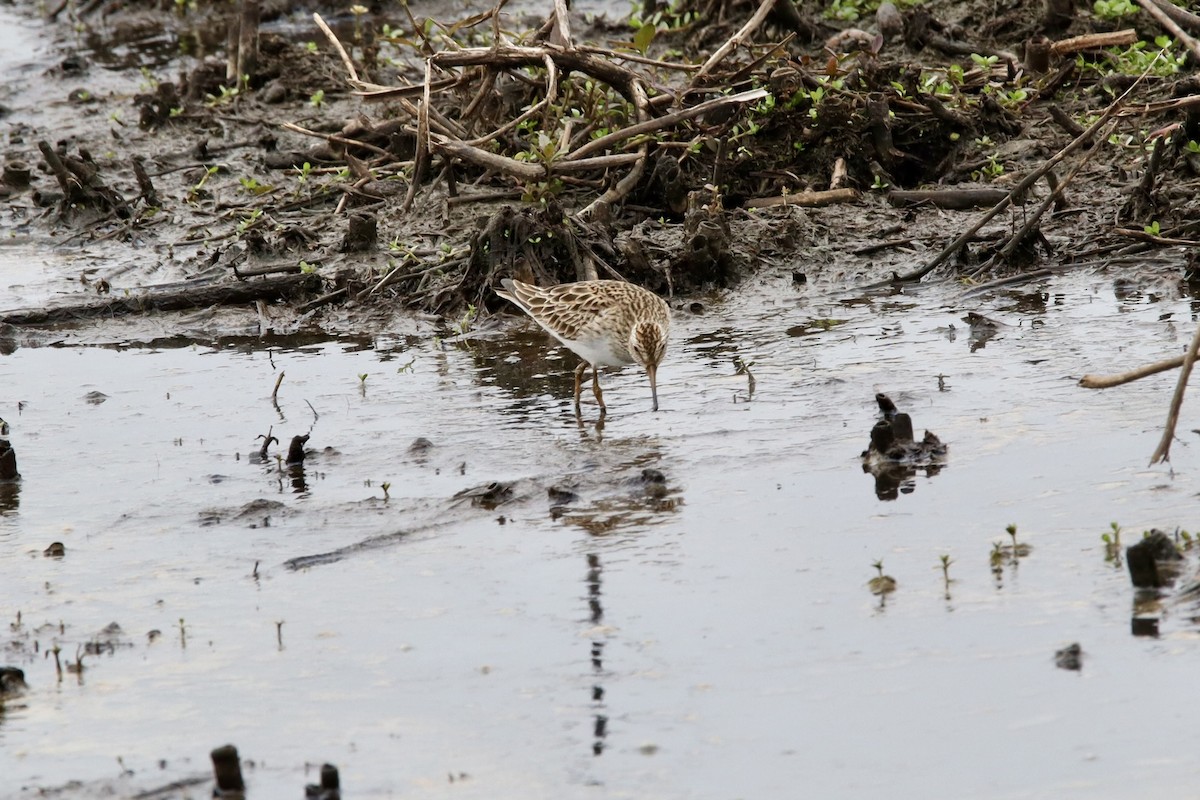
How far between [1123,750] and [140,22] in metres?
21.0

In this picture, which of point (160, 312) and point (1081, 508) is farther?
point (160, 312)

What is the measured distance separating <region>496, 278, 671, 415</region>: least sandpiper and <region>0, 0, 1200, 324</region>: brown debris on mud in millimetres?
1612

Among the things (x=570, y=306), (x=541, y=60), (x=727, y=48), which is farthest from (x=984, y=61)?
(x=570, y=306)

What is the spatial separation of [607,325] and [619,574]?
8.39 feet

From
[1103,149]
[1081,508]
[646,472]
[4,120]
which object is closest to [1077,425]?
[1081,508]

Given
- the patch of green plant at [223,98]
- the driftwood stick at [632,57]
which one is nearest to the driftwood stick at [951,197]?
the driftwood stick at [632,57]

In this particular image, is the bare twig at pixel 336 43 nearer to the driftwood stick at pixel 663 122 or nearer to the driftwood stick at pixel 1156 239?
the driftwood stick at pixel 663 122

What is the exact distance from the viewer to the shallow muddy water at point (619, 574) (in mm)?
5055

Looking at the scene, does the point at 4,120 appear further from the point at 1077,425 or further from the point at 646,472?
the point at 1077,425

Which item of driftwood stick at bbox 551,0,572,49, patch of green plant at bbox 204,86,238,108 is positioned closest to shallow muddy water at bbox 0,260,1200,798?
driftwood stick at bbox 551,0,572,49

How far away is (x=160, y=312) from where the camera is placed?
11.6m

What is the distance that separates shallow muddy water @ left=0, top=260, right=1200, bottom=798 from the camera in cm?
505

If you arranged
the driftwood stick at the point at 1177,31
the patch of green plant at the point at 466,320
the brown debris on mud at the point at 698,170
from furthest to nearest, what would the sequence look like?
1. the brown debris on mud at the point at 698,170
2. the patch of green plant at the point at 466,320
3. the driftwood stick at the point at 1177,31

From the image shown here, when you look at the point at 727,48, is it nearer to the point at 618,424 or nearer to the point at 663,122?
the point at 663,122
